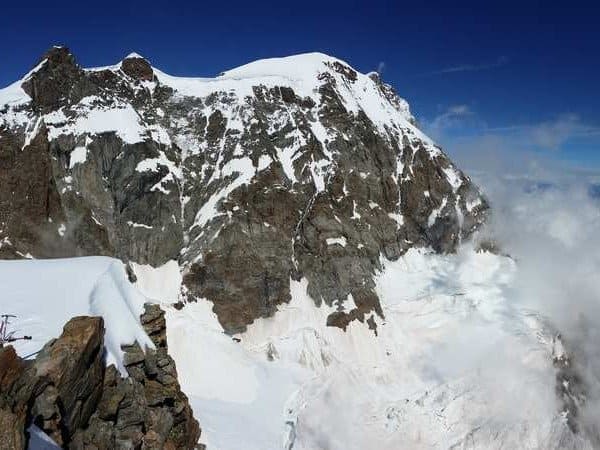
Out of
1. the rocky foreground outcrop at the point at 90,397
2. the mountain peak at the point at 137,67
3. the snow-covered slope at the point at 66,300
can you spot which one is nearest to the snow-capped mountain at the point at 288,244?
the mountain peak at the point at 137,67

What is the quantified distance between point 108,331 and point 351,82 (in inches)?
3974

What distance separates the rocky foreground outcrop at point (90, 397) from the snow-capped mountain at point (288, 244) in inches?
1204

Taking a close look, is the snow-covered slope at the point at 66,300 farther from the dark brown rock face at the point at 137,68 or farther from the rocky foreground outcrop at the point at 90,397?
the dark brown rock face at the point at 137,68

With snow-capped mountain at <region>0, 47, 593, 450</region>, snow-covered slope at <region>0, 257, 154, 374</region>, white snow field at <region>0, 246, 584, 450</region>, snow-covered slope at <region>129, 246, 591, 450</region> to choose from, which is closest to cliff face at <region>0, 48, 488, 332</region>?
snow-capped mountain at <region>0, 47, 593, 450</region>

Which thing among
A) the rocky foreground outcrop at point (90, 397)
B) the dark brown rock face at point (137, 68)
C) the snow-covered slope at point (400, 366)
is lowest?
the rocky foreground outcrop at point (90, 397)

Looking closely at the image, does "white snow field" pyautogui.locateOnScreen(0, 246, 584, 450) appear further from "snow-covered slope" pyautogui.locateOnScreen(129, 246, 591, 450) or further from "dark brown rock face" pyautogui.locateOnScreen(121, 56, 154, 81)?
"dark brown rock face" pyautogui.locateOnScreen(121, 56, 154, 81)

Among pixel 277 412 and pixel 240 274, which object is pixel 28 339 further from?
pixel 240 274

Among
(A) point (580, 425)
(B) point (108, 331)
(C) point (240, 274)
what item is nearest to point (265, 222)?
(C) point (240, 274)

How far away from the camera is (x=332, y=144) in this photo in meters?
94.9

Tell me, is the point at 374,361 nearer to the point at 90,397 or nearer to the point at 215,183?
the point at 215,183

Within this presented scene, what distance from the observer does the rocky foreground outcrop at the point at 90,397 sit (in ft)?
49.4

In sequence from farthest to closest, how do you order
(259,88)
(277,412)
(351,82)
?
(351,82) < (259,88) < (277,412)

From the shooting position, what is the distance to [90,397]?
18812 mm

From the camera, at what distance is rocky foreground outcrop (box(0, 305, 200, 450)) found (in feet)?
49.4
